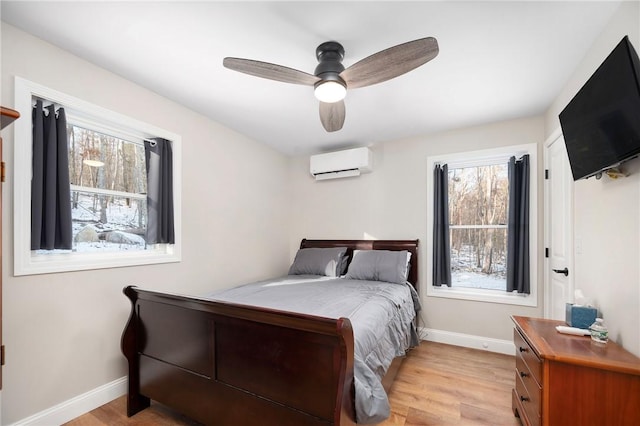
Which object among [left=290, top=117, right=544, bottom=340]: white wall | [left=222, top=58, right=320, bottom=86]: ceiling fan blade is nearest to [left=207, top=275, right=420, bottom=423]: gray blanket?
[left=290, top=117, right=544, bottom=340]: white wall

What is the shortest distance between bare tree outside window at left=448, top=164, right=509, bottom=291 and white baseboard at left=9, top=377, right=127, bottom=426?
3418 millimetres

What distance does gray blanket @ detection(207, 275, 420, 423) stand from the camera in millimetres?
1478

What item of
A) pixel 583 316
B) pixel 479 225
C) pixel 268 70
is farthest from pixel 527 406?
pixel 268 70

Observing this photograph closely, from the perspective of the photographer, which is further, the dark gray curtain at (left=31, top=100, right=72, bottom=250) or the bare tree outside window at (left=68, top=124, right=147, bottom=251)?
the bare tree outside window at (left=68, top=124, right=147, bottom=251)

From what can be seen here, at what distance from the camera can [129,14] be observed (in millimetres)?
1633

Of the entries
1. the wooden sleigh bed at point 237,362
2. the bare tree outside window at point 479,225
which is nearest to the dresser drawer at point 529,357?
the wooden sleigh bed at point 237,362

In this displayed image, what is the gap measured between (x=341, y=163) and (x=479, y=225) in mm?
1819

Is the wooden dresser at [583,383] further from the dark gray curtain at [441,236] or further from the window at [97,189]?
the window at [97,189]

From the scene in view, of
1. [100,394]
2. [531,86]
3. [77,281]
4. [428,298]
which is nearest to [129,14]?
[77,281]

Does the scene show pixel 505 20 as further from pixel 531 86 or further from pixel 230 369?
pixel 230 369

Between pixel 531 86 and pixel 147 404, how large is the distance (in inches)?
153

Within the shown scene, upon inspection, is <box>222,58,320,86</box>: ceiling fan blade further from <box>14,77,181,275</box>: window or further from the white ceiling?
<box>14,77,181,275</box>: window

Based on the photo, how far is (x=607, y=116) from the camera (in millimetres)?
1446

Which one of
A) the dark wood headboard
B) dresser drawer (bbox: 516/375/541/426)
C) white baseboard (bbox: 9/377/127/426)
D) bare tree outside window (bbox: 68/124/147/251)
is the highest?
bare tree outside window (bbox: 68/124/147/251)
